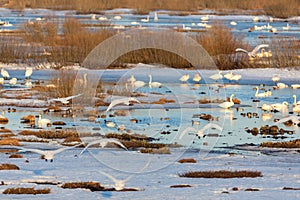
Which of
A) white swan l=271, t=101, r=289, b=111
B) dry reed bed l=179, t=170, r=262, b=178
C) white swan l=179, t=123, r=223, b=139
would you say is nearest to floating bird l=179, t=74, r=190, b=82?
white swan l=271, t=101, r=289, b=111

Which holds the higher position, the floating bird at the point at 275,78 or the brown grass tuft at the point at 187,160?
the floating bird at the point at 275,78

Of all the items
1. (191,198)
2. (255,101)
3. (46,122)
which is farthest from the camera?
(255,101)

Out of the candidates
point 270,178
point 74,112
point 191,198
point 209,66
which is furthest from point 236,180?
point 209,66

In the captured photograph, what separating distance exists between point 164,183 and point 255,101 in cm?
1008

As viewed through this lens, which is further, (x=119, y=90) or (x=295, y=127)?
(x=119, y=90)

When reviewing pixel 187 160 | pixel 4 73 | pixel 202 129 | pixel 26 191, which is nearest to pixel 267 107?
pixel 202 129

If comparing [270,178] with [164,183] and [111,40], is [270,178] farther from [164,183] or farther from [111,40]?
[111,40]

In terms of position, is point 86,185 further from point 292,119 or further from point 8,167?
point 292,119

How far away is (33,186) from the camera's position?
10.7 metres

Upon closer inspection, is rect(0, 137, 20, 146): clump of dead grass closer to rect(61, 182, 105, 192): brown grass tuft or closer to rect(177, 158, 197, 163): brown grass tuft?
rect(177, 158, 197, 163): brown grass tuft

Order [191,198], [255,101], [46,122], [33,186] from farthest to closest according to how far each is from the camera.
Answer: [255,101] < [46,122] < [33,186] < [191,198]

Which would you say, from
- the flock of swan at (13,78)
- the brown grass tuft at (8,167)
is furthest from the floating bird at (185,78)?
the brown grass tuft at (8,167)

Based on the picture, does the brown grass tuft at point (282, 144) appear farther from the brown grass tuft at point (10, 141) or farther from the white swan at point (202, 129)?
the brown grass tuft at point (10, 141)

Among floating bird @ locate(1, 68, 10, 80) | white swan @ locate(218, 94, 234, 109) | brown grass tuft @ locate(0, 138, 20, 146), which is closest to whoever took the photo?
brown grass tuft @ locate(0, 138, 20, 146)
